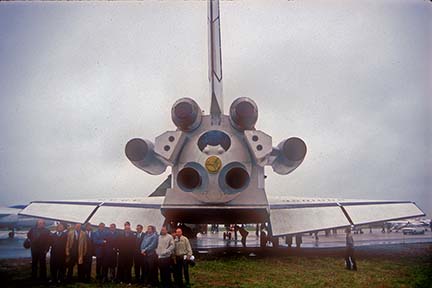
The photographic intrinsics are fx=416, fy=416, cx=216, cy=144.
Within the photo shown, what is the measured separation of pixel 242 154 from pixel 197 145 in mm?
1390

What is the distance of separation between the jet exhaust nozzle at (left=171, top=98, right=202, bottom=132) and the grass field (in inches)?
166

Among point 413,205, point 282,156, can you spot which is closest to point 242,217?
point 282,156

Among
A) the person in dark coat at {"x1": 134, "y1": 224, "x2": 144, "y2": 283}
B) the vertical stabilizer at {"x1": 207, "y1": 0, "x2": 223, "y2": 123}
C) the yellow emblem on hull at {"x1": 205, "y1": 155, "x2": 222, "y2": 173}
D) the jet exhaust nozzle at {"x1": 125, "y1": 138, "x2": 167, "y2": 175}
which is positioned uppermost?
the vertical stabilizer at {"x1": 207, "y1": 0, "x2": 223, "y2": 123}

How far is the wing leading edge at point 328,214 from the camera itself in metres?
13.0

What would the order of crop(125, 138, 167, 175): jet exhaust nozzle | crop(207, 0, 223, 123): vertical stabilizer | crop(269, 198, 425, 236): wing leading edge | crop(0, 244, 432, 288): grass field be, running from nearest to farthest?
crop(0, 244, 432, 288): grass field → crop(207, 0, 223, 123): vertical stabilizer → crop(125, 138, 167, 175): jet exhaust nozzle → crop(269, 198, 425, 236): wing leading edge

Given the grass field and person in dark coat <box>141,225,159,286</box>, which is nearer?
person in dark coat <box>141,225,159,286</box>

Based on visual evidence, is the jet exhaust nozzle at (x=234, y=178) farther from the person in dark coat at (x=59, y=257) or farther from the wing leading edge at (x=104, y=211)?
the person in dark coat at (x=59, y=257)

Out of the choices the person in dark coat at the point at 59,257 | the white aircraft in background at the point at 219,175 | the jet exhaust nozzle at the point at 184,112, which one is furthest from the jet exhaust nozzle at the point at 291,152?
the person in dark coat at the point at 59,257

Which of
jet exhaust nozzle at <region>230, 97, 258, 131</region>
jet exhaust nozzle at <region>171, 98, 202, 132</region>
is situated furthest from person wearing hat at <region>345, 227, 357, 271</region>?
jet exhaust nozzle at <region>171, 98, 202, 132</region>

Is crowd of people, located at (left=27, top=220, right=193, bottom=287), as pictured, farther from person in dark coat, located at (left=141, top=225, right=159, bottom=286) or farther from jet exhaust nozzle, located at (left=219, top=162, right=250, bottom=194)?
jet exhaust nozzle, located at (left=219, top=162, right=250, bottom=194)

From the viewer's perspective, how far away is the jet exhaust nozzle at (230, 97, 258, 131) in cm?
1216

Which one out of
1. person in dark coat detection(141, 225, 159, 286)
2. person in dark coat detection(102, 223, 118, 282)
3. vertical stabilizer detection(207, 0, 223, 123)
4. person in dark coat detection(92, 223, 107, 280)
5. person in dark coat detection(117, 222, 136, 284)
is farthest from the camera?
vertical stabilizer detection(207, 0, 223, 123)

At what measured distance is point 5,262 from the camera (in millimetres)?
12289

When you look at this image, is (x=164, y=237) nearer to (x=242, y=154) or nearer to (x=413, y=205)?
(x=242, y=154)
